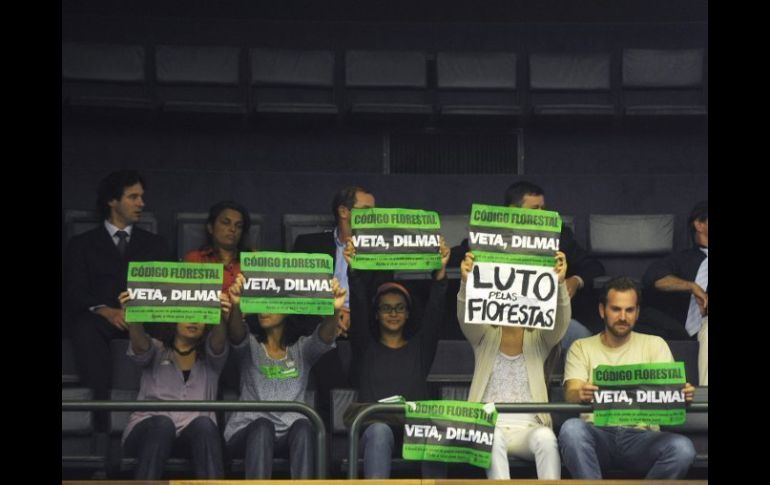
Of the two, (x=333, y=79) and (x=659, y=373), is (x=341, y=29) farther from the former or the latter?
(x=659, y=373)

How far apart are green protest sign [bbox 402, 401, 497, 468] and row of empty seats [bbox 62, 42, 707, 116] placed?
12.1 feet

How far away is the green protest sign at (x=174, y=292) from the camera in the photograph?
231 inches

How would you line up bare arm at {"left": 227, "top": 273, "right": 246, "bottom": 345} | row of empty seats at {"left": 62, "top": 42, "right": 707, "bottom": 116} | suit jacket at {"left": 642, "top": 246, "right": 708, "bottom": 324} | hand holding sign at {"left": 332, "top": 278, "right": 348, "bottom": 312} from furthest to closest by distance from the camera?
row of empty seats at {"left": 62, "top": 42, "right": 707, "bottom": 116}
suit jacket at {"left": 642, "top": 246, "right": 708, "bottom": 324}
bare arm at {"left": 227, "top": 273, "right": 246, "bottom": 345}
hand holding sign at {"left": 332, "top": 278, "right": 348, "bottom": 312}

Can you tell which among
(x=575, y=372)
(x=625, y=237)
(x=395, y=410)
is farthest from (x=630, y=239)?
(x=395, y=410)

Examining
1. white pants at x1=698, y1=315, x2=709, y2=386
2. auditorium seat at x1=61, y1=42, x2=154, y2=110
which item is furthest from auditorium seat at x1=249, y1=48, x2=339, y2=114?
white pants at x1=698, y1=315, x2=709, y2=386

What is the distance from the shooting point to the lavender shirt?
6.39 m

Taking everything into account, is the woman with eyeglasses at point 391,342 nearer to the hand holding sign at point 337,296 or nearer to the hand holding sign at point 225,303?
the hand holding sign at point 337,296

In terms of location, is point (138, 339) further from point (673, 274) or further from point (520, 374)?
Answer: point (673, 274)

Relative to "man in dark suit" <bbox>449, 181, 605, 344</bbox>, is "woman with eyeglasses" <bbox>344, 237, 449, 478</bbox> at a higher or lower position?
lower

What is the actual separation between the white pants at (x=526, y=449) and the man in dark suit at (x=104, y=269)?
78.7 inches

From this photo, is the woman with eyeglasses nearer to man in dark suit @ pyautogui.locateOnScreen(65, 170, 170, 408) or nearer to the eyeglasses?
the eyeglasses

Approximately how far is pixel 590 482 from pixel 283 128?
15.1ft

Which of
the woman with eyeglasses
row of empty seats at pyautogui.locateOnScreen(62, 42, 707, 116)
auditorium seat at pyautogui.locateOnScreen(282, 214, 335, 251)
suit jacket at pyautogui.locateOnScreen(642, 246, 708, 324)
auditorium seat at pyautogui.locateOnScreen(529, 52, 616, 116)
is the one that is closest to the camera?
the woman with eyeglasses
